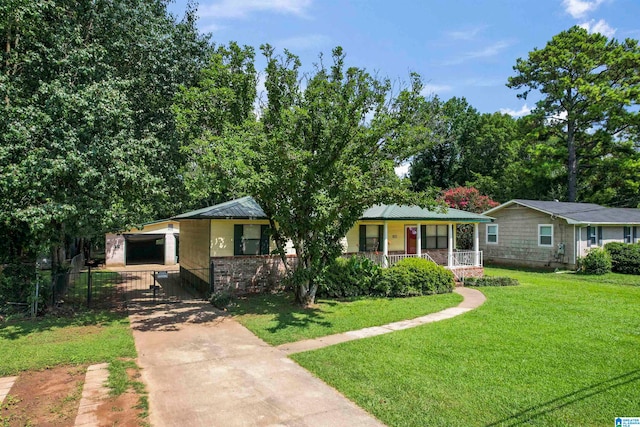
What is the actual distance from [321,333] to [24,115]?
8.31 m

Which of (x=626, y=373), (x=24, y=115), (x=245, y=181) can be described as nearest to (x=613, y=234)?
(x=626, y=373)

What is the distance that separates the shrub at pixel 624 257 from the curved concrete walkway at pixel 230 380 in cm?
1659

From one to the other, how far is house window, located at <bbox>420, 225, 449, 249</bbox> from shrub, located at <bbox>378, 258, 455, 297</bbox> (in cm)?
424

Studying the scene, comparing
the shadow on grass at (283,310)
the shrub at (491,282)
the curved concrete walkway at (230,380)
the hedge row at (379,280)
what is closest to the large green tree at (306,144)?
the shadow on grass at (283,310)

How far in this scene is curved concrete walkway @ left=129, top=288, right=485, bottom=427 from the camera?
514cm

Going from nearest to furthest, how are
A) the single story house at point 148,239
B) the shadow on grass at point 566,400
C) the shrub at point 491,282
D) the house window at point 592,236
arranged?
the shadow on grass at point 566,400, the shrub at point 491,282, the house window at point 592,236, the single story house at point 148,239

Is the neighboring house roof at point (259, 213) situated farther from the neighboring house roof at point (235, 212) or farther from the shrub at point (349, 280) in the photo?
the shrub at point (349, 280)

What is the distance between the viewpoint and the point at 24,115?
8.78 metres

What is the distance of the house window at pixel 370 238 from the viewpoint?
57.4ft

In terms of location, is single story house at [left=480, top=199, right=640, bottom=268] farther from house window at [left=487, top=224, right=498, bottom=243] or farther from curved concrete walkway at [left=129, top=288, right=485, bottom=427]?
curved concrete walkway at [left=129, top=288, right=485, bottom=427]

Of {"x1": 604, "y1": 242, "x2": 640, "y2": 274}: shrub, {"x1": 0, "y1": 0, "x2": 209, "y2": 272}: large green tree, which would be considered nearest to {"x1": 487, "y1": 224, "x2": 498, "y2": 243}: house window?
{"x1": 604, "y1": 242, "x2": 640, "y2": 274}: shrub

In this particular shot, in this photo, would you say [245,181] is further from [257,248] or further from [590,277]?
[590,277]

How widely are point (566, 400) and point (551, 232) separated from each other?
19.5 meters

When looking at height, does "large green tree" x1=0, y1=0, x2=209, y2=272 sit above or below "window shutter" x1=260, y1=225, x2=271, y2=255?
above
